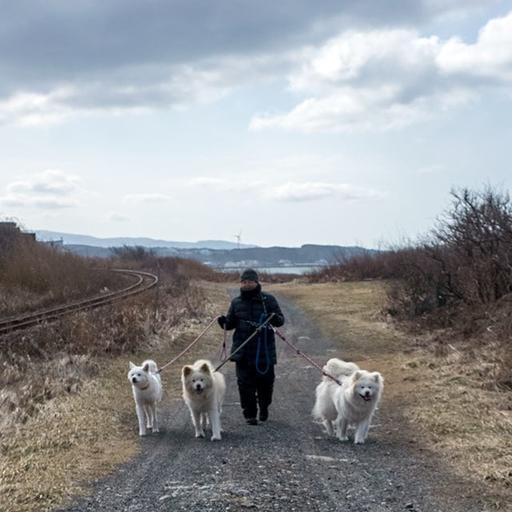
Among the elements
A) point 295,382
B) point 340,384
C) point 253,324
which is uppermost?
point 253,324

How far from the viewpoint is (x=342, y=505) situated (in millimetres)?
5988

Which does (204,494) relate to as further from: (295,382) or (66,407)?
(295,382)

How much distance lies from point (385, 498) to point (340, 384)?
2589 mm

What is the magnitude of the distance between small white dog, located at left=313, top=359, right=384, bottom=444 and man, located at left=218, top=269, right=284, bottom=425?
945 millimetres

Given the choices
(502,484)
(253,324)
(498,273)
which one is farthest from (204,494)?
(498,273)

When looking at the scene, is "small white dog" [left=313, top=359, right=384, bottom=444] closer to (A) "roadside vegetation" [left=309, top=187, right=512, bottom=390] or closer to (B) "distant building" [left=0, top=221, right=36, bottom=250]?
(A) "roadside vegetation" [left=309, top=187, right=512, bottom=390]

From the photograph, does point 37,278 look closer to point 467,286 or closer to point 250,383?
point 467,286

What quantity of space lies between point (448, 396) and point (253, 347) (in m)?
3.28

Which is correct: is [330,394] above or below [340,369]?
below

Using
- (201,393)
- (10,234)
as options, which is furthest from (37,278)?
(201,393)

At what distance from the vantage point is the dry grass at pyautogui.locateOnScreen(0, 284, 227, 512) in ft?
21.4

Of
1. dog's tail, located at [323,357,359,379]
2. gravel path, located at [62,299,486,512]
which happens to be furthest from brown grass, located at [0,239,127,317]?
dog's tail, located at [323,357,359,379]

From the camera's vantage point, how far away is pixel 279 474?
6910 millimetres

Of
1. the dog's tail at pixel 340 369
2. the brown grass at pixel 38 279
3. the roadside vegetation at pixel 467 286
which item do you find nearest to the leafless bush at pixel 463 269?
the roadside vegetation at pixel 467 286
